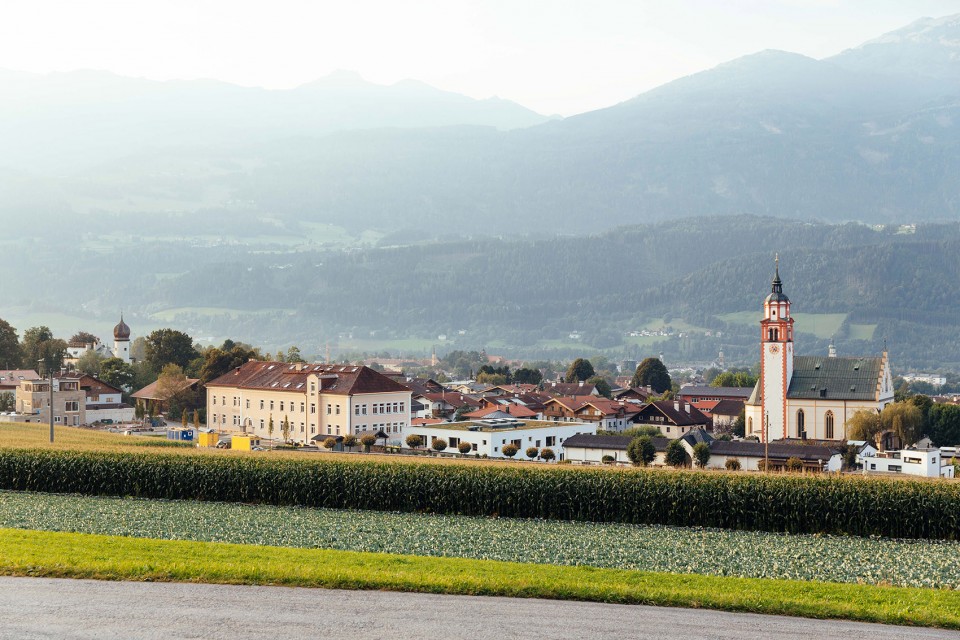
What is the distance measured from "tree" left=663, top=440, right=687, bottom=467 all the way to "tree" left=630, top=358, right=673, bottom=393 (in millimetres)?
75390

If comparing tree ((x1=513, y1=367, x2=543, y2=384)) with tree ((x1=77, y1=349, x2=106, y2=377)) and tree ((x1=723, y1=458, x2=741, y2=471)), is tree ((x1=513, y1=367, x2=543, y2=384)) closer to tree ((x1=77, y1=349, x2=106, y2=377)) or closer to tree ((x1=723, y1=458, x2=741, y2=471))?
tree ((x1=77, y1=349, x2=106, y2=377))

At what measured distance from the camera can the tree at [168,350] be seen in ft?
384

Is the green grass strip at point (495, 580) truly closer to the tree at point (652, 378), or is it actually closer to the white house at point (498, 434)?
the white house at point (498, 434)

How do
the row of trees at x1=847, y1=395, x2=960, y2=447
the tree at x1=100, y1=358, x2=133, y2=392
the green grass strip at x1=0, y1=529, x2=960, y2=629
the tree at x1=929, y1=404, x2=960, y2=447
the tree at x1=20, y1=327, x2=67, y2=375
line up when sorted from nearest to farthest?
the green grass strip at x1=0, y1=529, x2=960, y2=629, the row of trees at x1=847, y1=395, x2=960, y2=447, the tree at x1=929, y1=404, x2=960, y2=447, the tree at x1=100, y1=358, x2=133, y2=392, the tree at x1=20, y1=327, x2=67, y2=375

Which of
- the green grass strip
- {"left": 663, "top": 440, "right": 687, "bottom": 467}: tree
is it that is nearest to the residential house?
{"left": 663, "top": 440, "right": 687, "bottom": 467}: tree

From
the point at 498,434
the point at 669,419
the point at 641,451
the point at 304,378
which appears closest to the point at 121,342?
the point at 304,378

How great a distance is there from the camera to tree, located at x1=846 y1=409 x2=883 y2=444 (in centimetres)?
8662

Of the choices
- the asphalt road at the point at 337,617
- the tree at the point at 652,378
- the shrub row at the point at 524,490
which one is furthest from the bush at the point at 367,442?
the tree at the point at 652,378

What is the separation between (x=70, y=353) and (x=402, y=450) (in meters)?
88.1

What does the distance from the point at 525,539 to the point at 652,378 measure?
126396 mm

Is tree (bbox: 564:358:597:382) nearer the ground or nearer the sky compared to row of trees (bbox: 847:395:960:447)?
nearer the sky

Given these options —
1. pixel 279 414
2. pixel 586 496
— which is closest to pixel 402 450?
pixel 279 414

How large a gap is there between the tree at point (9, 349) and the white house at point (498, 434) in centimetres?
6075

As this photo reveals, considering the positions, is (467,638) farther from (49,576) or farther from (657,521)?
(657,521)
